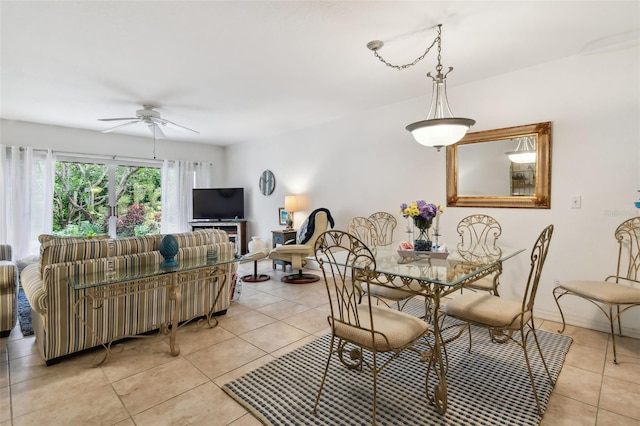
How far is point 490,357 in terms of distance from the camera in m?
2.29

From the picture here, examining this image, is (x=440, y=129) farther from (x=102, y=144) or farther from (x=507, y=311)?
(x=102, y=144)

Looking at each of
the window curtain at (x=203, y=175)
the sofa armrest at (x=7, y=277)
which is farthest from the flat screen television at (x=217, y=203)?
the sofa armrest at (x=7, y=277)

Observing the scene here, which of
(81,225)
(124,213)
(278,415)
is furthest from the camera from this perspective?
(124,213)

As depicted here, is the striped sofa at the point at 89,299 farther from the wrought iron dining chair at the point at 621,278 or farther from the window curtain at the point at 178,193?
the window curtain at the point at 178,193

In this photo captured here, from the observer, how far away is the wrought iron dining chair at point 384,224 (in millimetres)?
4074

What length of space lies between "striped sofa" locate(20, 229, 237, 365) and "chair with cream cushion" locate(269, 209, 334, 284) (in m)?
1.40

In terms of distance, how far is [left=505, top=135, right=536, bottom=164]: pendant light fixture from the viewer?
3.02 metres

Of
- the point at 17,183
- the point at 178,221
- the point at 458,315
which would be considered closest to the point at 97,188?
the point at 17,183

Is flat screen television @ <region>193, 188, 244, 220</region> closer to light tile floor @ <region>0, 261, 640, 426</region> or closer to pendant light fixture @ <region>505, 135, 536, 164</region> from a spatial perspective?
light tile floor @ <region>0, 261, 640, 426</region>

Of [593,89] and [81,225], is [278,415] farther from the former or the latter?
[81,225]

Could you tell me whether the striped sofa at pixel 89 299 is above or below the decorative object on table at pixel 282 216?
below

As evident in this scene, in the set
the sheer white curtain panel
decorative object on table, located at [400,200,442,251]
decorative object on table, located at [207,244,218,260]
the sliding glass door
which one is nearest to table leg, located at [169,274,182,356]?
decorative object on table, located at [207,244,218,260]

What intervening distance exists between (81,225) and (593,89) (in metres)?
6.96

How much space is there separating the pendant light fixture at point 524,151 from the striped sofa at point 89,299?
297cm
